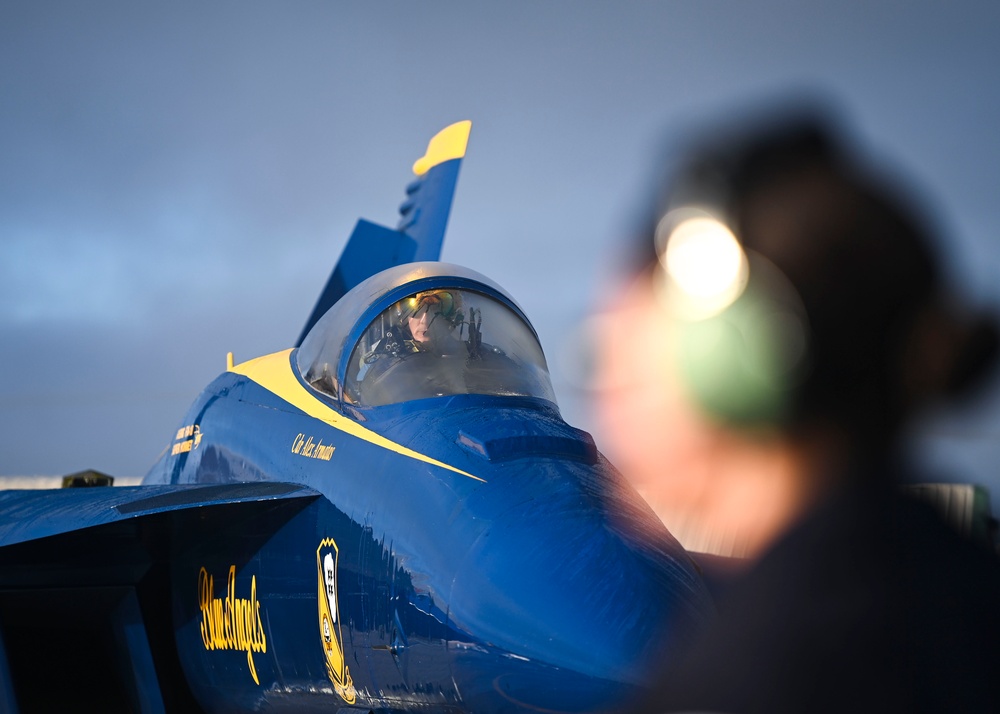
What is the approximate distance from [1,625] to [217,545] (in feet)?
5.32

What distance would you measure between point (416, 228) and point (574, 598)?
12.7 metres

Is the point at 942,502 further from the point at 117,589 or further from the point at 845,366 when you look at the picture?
the point at 117,589

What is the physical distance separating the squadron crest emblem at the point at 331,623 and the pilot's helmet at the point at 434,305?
161 cm

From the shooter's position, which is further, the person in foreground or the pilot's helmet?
the pilot's helmet

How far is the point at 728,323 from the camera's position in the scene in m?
1.27

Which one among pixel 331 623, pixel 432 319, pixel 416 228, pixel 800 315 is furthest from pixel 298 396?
pixel 416 228

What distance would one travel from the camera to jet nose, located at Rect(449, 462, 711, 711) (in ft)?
9.70

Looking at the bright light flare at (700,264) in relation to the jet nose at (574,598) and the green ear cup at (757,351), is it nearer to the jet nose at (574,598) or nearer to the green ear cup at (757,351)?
the green ear cup at (757,351)

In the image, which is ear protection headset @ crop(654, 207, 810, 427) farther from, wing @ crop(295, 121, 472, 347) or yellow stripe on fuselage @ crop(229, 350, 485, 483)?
wing @ crop(295, 121, 472, 347)

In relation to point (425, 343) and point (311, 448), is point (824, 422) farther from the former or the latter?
point (311, 448)

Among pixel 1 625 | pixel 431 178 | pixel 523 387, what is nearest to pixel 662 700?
pixel 523 387

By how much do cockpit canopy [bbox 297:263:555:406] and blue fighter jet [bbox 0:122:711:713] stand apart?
0.06 ft

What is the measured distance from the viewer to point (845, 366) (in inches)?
48.4

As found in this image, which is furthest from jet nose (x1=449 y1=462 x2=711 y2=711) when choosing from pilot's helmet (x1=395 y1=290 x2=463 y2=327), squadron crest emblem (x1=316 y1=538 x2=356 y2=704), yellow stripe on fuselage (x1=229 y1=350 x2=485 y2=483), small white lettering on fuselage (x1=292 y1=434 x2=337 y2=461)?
pilot's helmet (x1=395 y1=290 x2=463 y2=327)
